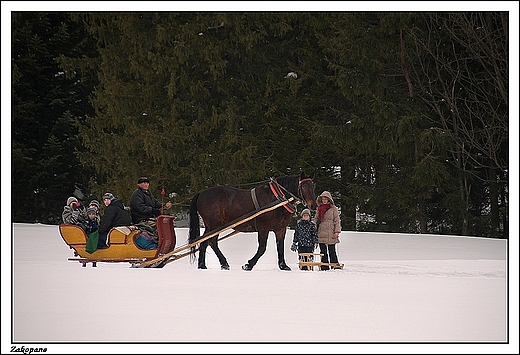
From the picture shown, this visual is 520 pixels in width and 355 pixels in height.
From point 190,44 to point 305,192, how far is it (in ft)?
35.7

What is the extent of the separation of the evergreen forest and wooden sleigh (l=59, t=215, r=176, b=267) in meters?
9.90

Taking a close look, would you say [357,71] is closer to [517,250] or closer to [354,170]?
[354,170]

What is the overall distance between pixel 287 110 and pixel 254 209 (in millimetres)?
11205

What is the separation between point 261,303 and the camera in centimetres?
777

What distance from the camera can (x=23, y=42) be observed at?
2194 cm

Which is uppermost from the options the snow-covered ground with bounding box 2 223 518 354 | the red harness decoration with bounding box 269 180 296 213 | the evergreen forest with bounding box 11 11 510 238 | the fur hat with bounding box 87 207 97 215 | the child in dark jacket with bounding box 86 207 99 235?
the evergreen forest with bounding box 11 11 510 238

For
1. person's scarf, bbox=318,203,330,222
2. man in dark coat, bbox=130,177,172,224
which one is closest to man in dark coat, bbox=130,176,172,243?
man in dark coat, bbox=130,177,172,224

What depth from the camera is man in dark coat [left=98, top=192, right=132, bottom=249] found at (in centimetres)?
972

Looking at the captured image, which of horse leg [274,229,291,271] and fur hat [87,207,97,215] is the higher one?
fur hat [87,207,97,215]

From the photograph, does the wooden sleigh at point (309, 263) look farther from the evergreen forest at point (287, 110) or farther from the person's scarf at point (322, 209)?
the evergreen forest at point (287, 110)

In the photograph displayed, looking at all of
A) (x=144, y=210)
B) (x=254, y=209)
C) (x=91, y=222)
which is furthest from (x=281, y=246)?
(x=91, y=222)

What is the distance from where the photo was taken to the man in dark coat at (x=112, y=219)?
972 centimetres

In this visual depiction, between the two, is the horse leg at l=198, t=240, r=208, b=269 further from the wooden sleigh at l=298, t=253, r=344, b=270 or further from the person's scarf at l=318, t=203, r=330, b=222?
the person's scarf at l=318, t=203, r=330, b=222

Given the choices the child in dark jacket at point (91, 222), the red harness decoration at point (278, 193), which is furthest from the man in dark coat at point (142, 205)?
the red harness decoration at point (278, 193)
